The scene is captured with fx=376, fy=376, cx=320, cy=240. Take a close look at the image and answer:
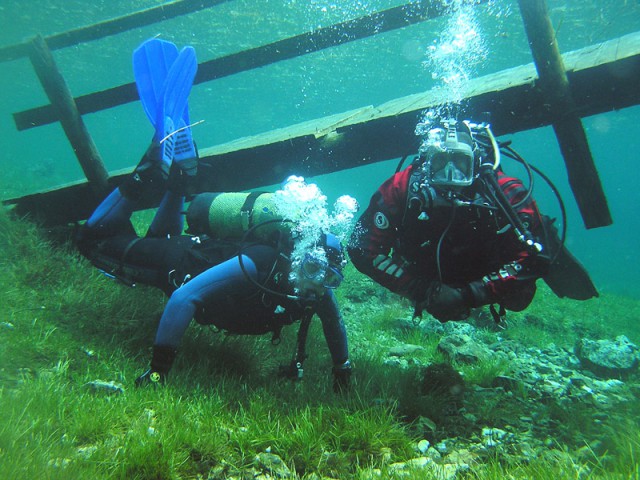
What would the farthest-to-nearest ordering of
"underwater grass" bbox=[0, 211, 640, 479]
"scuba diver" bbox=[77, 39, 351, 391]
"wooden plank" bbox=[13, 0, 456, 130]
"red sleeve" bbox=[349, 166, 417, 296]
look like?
"wooden plank" bbox=[13, 0, 456, 130] → "red sleeve" bbox=[349, 166, 417, 296] → "scuba diver" bbox=[77, 39, 351, 391] → "underwater grass" bbox=[0, 211, 640, 479]

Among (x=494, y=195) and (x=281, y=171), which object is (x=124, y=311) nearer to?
(x=281, y=171)

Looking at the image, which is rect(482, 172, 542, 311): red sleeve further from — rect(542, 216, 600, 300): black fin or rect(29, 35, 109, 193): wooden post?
rect(29, 35, 109, 193): wooden post

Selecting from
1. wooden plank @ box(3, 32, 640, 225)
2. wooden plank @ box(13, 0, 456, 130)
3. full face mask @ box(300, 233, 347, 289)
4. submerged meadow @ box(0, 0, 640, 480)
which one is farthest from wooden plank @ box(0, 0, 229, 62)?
full face mask @ box(300, 233, 347, 289)

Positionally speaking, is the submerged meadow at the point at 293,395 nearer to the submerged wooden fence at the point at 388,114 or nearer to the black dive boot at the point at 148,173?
the submerged wooden fence at the point at 388,114

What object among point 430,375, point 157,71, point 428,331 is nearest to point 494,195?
point 430,375

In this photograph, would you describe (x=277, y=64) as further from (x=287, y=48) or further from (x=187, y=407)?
(x=187, y=407)

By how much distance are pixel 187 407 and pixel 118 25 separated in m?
5.31

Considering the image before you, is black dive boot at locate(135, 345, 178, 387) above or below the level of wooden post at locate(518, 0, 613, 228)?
below

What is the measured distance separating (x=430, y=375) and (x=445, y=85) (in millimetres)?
3641

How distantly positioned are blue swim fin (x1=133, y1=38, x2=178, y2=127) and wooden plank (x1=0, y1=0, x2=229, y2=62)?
638mm

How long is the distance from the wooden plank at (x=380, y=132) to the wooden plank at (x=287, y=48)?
3.15 ft

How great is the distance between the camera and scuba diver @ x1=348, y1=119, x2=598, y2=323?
3.32 m

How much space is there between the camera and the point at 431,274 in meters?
3.77

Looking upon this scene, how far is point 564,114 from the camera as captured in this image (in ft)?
13.8
